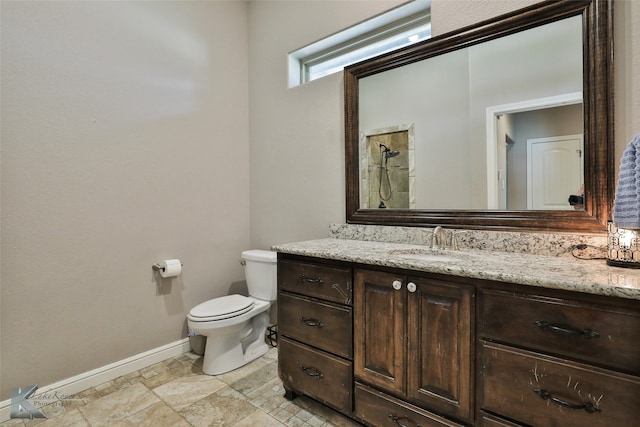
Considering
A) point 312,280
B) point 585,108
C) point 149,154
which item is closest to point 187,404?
point 312,280

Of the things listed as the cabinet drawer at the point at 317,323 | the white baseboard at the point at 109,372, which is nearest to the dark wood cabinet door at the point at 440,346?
the cabinet drawer at the point at 317,323

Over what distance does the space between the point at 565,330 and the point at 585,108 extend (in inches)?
38.2

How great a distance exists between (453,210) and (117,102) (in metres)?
2.15

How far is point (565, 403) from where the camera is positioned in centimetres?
95

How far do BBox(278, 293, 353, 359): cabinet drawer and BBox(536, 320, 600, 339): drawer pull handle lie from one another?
2.37 ft

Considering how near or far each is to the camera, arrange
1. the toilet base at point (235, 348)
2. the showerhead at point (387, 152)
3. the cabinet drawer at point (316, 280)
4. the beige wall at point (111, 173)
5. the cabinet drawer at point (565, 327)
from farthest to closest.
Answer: the toilet base at point (235, 348) < the showerhead at point (387, 152) < the beige wall at point (111, 173) < the cabinet drawer at point (316, 280) < the cabinet drawer at point (565, 327)

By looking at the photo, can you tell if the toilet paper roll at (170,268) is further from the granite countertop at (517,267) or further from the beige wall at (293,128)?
the granite countertop at (517,267)

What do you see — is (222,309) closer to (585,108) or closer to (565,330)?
(565,330)

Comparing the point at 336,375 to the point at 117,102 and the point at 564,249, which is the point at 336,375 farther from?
the point at 117,102

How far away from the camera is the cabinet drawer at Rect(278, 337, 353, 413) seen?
1460 millimetres

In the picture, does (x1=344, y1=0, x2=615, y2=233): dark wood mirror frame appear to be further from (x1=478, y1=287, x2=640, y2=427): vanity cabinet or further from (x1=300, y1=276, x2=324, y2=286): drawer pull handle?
(x1=300, y1=276, x2=324, y2=286): drawer pull handle

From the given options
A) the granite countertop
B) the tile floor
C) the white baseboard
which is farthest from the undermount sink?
the white baseboard

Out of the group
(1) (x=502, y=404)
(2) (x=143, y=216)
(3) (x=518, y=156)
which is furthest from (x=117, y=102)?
(1) (x=502, y=404)

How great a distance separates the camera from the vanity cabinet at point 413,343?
44.8 inches
